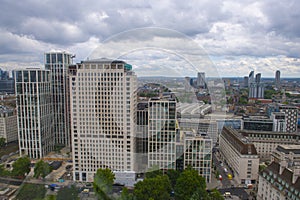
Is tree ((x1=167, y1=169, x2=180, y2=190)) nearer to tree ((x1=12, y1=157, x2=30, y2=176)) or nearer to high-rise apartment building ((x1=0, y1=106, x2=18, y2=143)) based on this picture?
tree ((x1=12, y1=157, x2=30, y2=176))

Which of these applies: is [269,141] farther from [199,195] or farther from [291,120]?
[199,195]

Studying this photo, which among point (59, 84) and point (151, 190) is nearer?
point (151, 190)

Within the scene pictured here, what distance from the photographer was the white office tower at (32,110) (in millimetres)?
8078

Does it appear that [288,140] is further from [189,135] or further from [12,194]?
[12,194]

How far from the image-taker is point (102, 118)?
5.93 metres

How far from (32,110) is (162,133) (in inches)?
217

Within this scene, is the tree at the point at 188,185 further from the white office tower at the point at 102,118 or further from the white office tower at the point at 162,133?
the white office tower at the point at 102,118

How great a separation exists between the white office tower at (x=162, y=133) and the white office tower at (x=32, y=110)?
494cm

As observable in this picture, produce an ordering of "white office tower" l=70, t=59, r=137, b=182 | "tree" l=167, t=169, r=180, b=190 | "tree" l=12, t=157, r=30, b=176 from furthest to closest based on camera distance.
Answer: "tree" l=12, t=157, r=30, b=176
"white office tower" l=70, t=59, r=137, b=182
"tree" l=167, t=169, r=180, b=190

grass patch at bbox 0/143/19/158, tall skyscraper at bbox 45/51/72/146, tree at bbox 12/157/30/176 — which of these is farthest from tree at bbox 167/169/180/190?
grass patch at bbox 0/143/19/158

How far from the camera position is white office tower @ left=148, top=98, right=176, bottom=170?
5.43 metres

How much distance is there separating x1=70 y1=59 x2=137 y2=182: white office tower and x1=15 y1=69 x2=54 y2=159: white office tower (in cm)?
292

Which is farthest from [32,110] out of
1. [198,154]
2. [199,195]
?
[199,195]

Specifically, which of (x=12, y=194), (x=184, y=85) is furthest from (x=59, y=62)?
(x=184, y=85)
